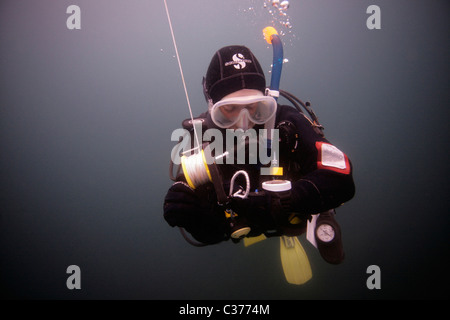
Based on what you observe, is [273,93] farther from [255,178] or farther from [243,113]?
[255,178]

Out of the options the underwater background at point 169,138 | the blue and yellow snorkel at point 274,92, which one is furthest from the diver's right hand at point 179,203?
the underwater background at point 169,138

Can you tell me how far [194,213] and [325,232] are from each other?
→ 1374mm

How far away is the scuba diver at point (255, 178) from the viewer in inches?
41.1

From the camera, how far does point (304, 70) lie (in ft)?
7.76

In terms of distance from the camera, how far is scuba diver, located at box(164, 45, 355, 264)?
104cm

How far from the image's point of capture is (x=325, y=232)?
1.68 metres

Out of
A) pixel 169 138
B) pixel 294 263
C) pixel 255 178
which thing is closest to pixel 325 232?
pixel 294 263

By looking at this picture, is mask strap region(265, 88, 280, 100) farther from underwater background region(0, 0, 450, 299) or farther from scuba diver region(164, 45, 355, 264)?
underwater background region(0, 0, 450, 299)

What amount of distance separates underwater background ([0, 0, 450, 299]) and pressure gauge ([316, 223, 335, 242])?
1.46 m

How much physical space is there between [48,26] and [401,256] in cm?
733

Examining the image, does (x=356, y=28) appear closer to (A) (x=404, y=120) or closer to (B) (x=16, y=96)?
(A) (x=404, y=120)

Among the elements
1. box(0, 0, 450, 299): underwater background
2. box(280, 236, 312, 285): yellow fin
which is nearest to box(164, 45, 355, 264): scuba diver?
box(280, 236, 312, 285): yellow fin
